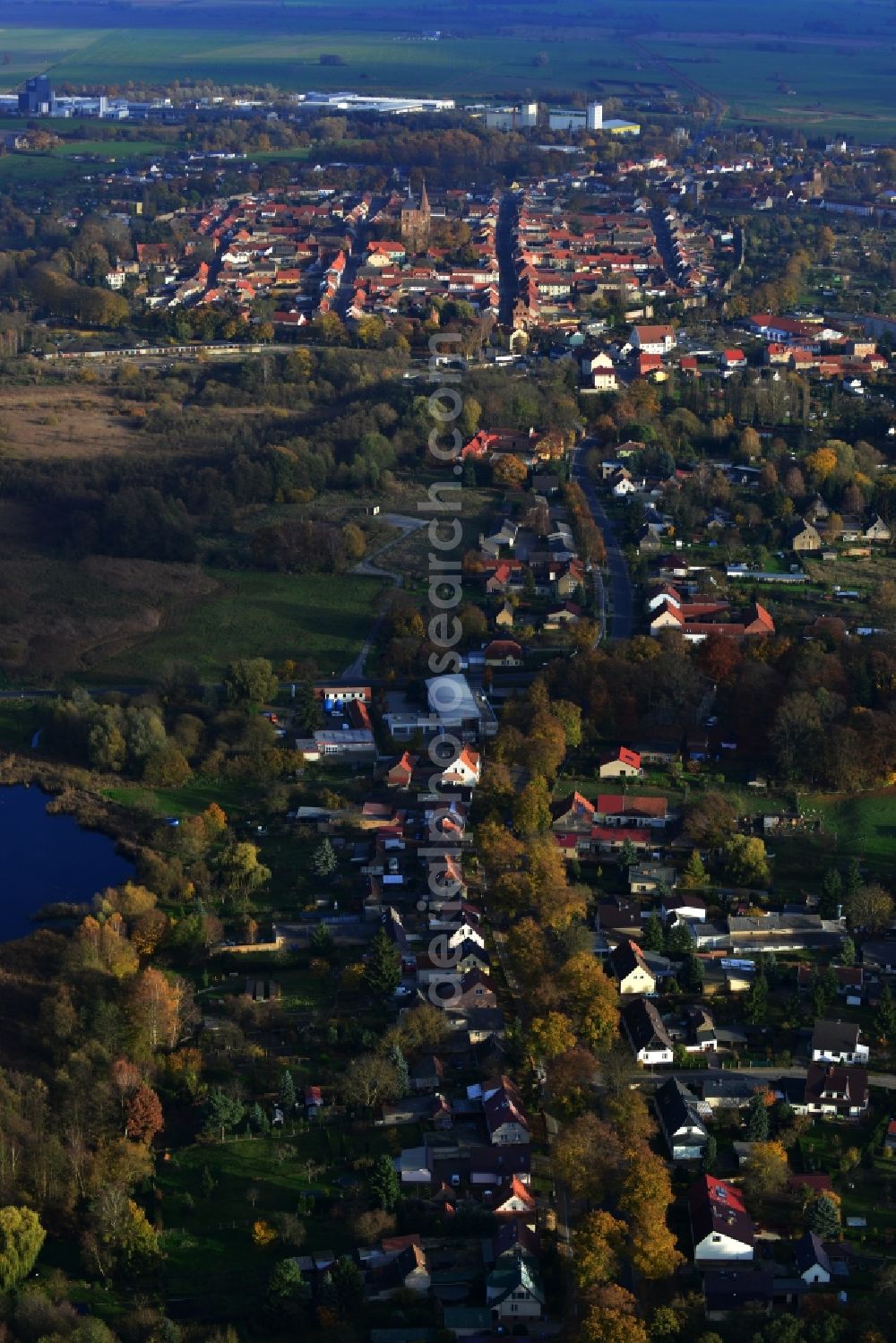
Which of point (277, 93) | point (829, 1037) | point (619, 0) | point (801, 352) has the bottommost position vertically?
point (829, 1037)

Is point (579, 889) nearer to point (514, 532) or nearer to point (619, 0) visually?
point (514, 532)

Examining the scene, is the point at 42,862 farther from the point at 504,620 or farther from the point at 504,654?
the point at 504,620

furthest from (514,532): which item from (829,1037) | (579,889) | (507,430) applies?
(829,1037)

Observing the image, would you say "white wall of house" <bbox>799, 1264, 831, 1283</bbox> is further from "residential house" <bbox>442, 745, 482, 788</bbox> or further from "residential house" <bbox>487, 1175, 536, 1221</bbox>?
"residential house" <bbox>442, 745, 482, 788</bbox>

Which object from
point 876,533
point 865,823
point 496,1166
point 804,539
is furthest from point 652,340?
point 496,1166

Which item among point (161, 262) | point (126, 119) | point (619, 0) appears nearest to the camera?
point (161, 262)

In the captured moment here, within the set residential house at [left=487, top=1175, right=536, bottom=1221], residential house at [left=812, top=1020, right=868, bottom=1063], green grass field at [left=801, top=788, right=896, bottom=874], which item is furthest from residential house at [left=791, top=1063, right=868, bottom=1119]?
green grass field at [left=801, top=788, right=896, bottom=874]

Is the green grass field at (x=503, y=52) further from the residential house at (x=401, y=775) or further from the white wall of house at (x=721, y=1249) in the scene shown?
the white wall of house at (x=721, y=1249)
